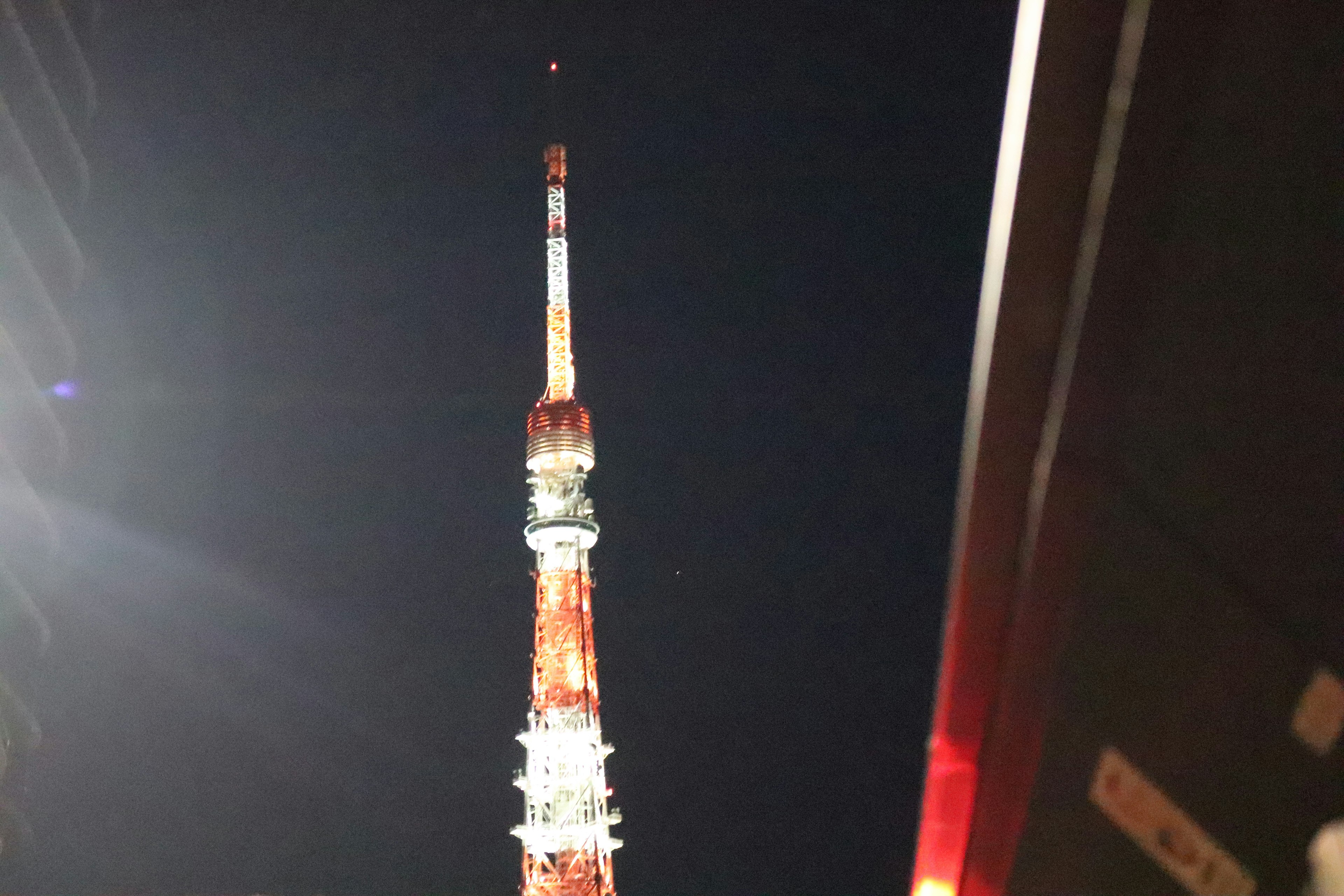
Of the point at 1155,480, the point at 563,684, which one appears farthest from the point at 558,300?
the point at 1155,480

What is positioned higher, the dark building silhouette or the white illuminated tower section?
the white illuminated tower section

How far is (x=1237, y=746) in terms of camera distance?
1354 mm

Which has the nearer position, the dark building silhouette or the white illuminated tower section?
the dark building silhouette

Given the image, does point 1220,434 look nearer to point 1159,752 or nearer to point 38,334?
point 1159,752

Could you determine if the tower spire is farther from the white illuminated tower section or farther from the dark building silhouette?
the dark building silhouette

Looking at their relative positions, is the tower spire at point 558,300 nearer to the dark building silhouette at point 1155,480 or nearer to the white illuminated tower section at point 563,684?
the white illuminated tower section at point 563,684

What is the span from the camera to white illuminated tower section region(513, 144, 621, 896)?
57.8 ft

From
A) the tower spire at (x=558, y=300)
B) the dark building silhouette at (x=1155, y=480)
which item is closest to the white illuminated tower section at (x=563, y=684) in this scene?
the tower spire at (x=558, y=300)

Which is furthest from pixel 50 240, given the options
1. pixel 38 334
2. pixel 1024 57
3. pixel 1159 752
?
pixel 1159 752

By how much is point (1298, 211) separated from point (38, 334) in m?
3.45

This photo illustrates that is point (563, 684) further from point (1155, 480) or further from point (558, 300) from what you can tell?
point (1155, 480)

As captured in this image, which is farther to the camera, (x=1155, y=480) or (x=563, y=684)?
(x=563, y=684)

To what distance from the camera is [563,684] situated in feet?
59.4

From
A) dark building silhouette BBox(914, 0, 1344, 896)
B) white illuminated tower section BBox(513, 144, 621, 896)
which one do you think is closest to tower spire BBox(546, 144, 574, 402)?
white illuminated tower section BBox(513, 144, 621, 896)
